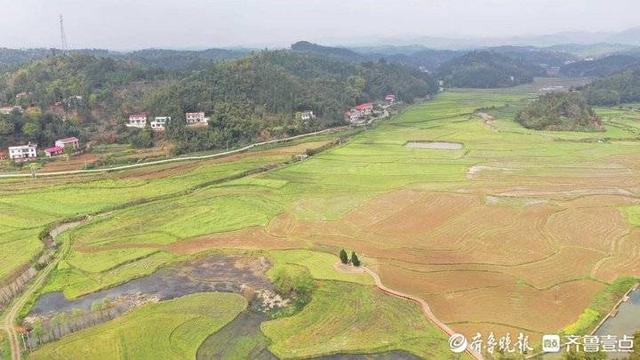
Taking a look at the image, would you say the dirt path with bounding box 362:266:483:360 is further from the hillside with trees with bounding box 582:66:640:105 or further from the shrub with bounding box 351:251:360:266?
the hillside with trees with bounding box 582:66:640:105

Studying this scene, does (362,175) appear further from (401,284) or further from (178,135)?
(178,135)

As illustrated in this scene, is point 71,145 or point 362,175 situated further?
point 71,145

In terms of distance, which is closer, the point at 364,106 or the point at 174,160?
the point at 174,160

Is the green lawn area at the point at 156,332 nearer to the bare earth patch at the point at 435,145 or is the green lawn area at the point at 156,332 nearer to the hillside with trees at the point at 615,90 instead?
the bare earth patch at the point at 435,145

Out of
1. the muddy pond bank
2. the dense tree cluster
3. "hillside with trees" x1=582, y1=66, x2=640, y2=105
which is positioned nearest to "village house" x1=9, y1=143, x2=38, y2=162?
the dense tree cluster

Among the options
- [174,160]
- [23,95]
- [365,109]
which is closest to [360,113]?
[365,109]

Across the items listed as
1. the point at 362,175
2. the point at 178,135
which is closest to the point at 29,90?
the point at 178,135

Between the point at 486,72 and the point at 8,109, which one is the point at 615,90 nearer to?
the point at 486,72
